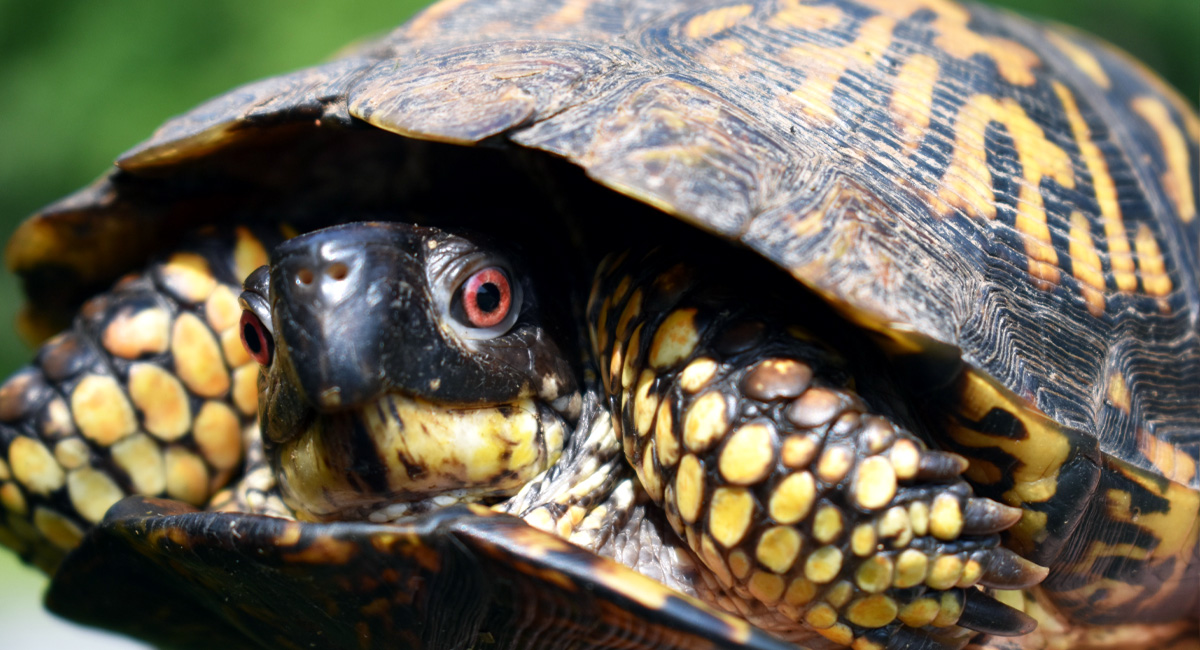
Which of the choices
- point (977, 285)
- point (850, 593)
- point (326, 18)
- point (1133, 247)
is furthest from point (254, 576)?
point (326, 18)

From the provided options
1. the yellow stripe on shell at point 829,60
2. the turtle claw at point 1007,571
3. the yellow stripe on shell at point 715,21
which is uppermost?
the yellow stripe on shell at point 715,21

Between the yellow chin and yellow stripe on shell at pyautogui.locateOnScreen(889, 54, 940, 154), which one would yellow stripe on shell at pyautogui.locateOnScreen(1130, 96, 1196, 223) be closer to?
yellow stripe on shell at pyautogui.locateOnScreen(889, 54, 940, 154)

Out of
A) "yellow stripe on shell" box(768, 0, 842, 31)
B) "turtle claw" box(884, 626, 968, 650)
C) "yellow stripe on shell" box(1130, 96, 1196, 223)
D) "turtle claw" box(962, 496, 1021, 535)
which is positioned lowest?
"turtle claw" box(884, 626, 968, 650)

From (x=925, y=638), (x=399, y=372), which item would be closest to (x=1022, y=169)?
(x=925, y=638)

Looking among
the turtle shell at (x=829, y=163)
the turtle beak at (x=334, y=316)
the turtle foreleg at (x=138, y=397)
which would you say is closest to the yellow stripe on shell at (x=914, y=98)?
the turtle shell at (x=829, y=163)

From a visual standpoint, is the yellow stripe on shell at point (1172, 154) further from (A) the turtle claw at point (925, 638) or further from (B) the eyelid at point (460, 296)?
(B) the eyelid at point (460, 296)

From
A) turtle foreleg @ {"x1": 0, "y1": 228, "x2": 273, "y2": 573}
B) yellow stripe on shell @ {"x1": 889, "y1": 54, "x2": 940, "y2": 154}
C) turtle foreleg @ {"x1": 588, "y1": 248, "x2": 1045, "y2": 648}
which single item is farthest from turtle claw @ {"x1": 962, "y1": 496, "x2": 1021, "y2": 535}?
turtle foreleg @ {"x1": 0, "y1": 228, "x2": 273, "y2": 573}
